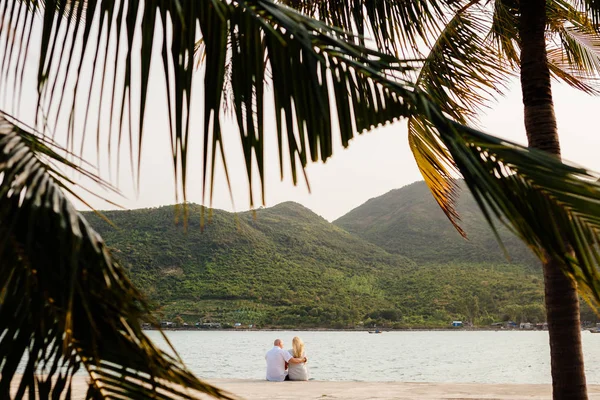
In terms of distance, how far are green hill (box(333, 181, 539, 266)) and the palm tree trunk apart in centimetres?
6552

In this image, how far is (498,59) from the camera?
6.41 meters

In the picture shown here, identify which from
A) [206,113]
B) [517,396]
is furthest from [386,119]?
Answer: [517,396]

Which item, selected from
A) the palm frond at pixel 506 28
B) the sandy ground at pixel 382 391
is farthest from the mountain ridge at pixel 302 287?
the palm frond at pixel 506 28

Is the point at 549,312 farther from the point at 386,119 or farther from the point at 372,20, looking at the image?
the point at 386,119

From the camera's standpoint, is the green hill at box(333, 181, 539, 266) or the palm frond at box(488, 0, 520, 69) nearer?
the palm frond at box(488, 0, 520, 69)

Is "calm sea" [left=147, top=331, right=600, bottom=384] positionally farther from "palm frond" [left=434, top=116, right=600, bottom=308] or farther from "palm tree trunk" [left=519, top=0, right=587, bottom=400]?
"palm tree trunk" [left=519, top=0, right=587, bottom=400]

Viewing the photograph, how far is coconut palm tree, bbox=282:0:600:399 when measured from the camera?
158 inches

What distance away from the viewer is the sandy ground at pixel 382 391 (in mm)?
7000

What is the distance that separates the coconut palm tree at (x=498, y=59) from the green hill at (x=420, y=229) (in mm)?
64696

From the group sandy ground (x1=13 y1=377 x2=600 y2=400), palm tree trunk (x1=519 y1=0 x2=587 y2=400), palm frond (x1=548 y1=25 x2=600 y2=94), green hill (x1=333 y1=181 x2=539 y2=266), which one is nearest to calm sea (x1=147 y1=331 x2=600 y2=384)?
sandy ground (x1=13 y1=377 x2=600 y2=400)

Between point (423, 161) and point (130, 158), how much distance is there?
3.07m

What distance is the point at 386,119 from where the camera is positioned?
5.00 feet

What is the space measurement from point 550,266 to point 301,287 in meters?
75.6

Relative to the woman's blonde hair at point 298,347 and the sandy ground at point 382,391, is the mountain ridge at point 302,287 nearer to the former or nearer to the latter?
the woman's blonde hair at point 298,347
